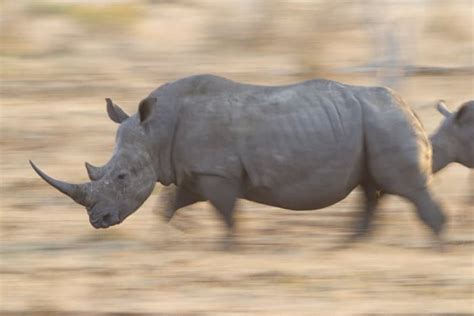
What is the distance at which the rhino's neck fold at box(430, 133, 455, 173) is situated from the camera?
9.92 m

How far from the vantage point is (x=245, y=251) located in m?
9.43

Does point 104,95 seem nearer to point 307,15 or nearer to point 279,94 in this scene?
point 307,15

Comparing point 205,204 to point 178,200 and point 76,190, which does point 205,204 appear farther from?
point 76,190

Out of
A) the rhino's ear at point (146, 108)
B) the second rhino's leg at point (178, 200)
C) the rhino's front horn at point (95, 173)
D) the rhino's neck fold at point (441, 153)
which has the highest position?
the rhino's ear at point (146, 108)

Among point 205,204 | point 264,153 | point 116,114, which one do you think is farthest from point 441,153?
point 116,114

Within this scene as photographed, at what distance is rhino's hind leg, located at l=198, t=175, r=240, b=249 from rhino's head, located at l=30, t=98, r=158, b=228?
12.6 inches

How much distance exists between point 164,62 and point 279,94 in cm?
563

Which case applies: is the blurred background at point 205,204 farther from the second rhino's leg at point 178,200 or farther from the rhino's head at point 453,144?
the rhino's head at point 453,144

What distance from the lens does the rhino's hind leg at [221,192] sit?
9.25 metres

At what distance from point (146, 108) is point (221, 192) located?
0.67 metres

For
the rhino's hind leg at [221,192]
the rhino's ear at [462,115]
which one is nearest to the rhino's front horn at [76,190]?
the rhino's hind leg at [221,192]


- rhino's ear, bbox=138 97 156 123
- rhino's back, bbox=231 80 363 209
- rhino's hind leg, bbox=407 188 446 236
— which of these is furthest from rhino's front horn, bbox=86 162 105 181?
rhino's hind leg, bbox=407 188 446 236

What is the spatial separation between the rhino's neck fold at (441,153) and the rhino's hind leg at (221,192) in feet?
4.54

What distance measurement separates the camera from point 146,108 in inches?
368
